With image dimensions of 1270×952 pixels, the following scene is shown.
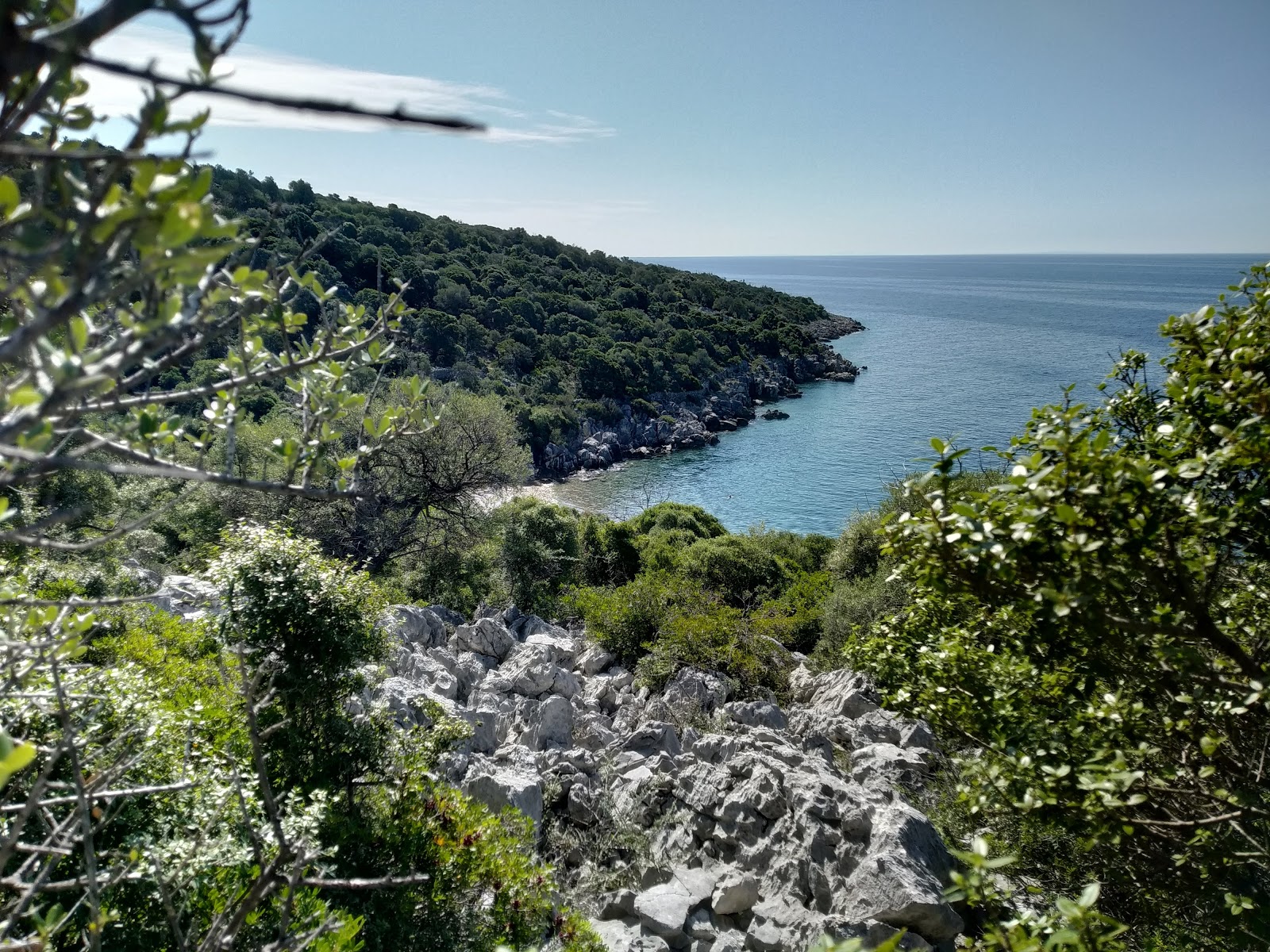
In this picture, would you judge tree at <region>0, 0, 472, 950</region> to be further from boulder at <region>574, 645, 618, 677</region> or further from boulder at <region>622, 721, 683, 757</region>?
boulder at <region>574, 645, 618, 677</region>

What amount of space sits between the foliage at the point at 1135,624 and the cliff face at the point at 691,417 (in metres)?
42.1

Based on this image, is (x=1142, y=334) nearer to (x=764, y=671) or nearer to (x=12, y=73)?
(x=764, y=671)

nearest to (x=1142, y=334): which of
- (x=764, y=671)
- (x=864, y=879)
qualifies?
(x=764, y=671)

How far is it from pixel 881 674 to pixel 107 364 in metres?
5.37

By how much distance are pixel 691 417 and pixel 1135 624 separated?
179ft

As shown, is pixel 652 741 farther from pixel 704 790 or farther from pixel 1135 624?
pixel 1135 624

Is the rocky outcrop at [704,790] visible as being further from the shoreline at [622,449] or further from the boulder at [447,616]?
the shoreline at [622,449]

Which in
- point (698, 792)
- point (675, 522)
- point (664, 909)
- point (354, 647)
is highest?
point (354, 647)

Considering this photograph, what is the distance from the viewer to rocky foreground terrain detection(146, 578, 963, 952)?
679 centimetres

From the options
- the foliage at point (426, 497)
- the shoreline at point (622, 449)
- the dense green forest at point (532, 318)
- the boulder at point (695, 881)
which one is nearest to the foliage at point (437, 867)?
the boulder at point (695, 881)

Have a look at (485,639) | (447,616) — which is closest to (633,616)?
(485,639)

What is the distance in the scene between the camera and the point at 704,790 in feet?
28.1

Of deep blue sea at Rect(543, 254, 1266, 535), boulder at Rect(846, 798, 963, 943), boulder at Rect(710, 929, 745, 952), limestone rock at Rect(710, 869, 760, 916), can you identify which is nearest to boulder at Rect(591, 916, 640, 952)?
boulder at Rect(710, 929, 745, 952)

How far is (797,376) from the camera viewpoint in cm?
7594
